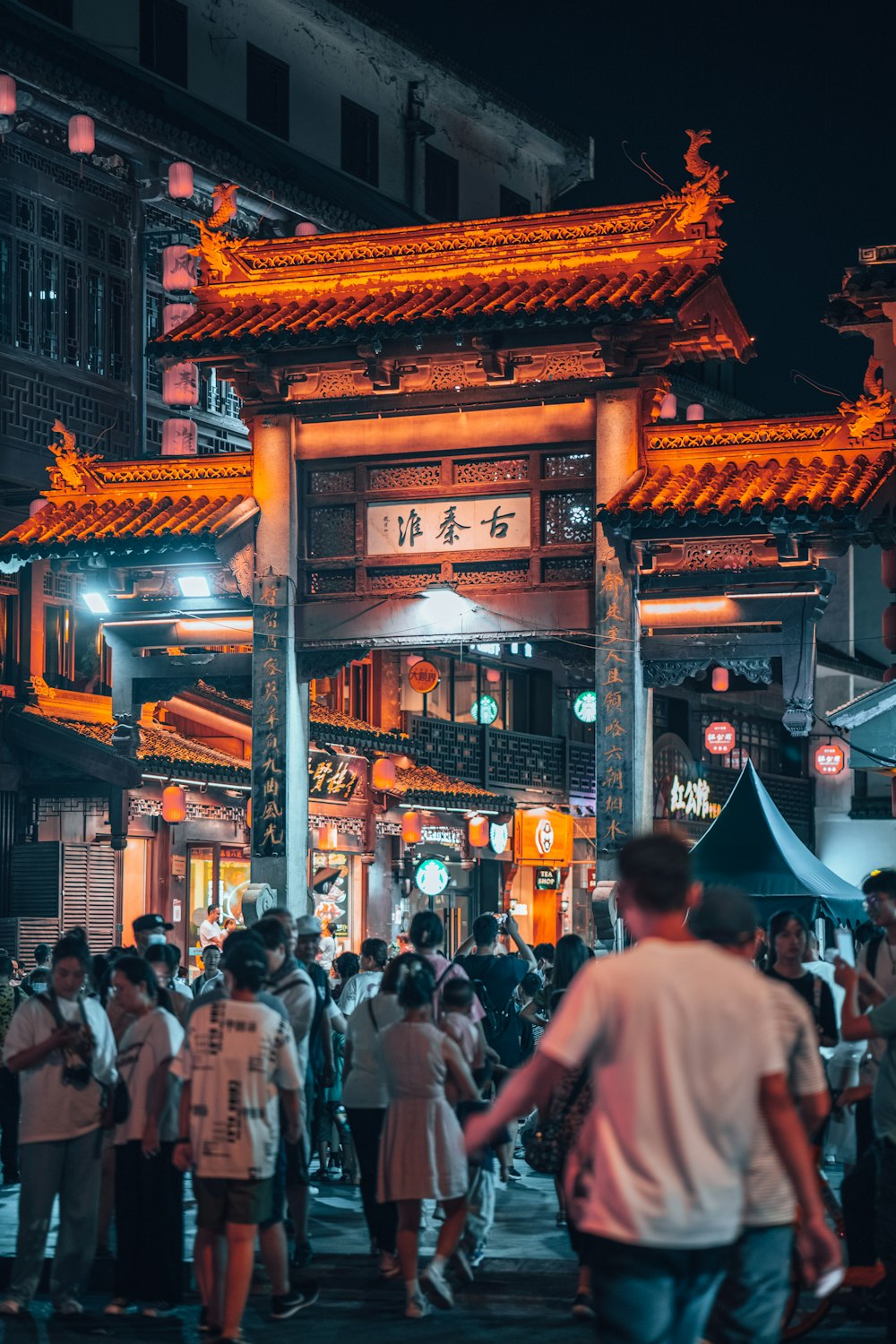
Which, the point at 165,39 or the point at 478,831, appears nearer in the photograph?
the point at 165,39

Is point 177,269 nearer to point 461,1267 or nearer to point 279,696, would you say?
point 279,696

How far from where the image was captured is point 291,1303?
11367 mm

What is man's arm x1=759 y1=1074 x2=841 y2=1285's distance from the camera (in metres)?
Result: 6.27

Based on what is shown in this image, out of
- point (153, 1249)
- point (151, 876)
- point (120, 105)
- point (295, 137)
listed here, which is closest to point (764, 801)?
point (153, 1249)

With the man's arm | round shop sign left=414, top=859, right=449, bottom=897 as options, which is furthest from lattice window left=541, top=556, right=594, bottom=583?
round shop sign left=414, top=859, right=449, bottom=897

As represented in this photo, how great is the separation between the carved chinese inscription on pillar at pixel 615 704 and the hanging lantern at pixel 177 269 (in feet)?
48.0

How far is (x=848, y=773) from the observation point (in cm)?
4959

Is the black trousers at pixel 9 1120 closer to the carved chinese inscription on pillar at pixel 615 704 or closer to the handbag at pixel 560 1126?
the carved chinese inscription on pillar at pixel 615 704

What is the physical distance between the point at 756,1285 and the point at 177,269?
83.3 feet

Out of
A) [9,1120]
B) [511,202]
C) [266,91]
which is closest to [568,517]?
[9,1120]

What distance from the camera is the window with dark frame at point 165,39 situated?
3284 cm

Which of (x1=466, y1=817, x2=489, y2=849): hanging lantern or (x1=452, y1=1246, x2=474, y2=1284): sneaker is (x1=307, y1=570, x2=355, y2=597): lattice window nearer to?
(x1=452, y1=1246, x2=474, y2=1284): sneaker

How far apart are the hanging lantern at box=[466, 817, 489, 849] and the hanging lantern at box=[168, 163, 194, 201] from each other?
13.1 metres

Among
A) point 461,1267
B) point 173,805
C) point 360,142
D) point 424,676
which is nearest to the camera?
point 461,1267
